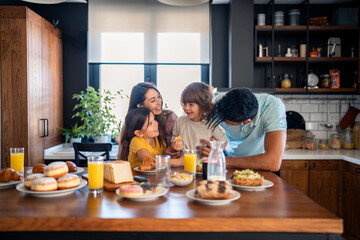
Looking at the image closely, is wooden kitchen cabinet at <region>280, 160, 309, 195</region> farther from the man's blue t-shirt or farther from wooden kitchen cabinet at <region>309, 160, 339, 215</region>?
the man's blue t-shirt

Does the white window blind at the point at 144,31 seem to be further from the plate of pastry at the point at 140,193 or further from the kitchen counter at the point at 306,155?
the plate of pastry at the point at 140,193

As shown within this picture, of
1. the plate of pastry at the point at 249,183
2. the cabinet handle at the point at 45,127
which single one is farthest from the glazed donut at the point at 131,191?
the cabinet handle at the point at 45,127

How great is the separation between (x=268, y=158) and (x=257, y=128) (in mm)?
319

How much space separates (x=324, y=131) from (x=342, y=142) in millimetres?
259

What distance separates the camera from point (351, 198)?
11.0ft

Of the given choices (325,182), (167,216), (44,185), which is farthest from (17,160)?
(325,182)

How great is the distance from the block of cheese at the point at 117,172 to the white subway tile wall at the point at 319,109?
3087 millimetres

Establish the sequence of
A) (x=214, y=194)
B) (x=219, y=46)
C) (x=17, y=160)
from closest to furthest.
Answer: (x=214, y=194) → (x=17, y=160) → (x=219, y=46)

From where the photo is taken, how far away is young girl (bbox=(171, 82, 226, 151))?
232 cm

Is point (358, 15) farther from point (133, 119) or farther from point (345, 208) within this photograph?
point (133, 119)

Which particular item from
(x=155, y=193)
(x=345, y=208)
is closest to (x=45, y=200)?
(x=155, y=193)

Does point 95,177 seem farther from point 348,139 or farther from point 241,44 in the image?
point 348,139

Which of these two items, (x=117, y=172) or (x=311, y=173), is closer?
(x=117, y=172)

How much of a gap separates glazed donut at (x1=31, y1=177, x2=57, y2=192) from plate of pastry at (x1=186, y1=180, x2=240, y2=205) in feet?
1.94
